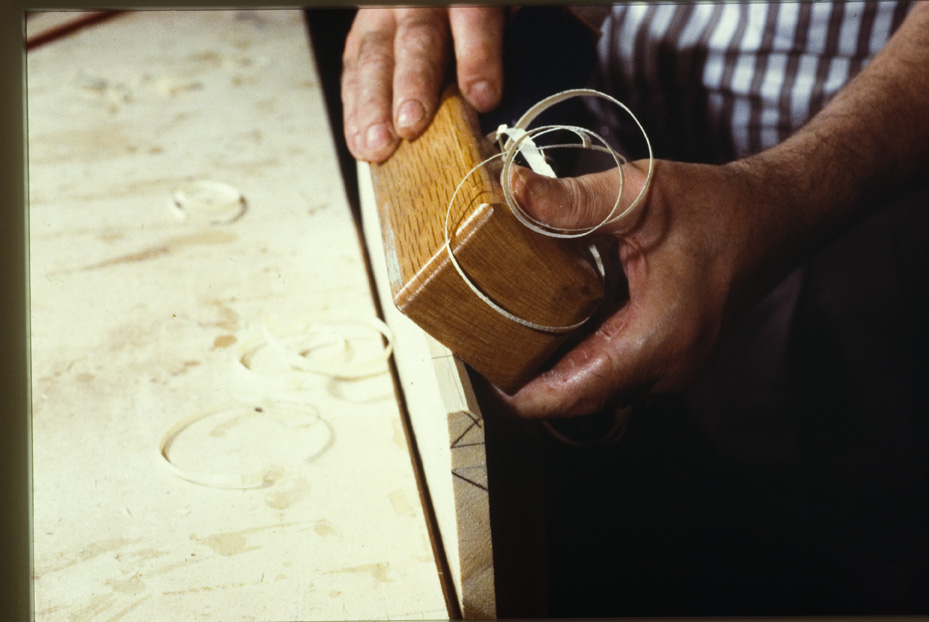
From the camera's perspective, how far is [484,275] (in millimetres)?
492

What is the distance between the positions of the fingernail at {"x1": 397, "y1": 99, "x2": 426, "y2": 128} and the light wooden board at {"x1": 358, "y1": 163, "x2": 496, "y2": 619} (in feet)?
0.64

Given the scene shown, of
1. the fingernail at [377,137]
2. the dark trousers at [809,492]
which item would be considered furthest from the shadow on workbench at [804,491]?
the fingernail at [377,137]

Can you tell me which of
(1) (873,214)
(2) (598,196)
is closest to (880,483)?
(1) (873,214)

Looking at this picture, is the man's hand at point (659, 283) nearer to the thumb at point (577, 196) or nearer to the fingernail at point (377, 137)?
the thumb at point (577, 196)

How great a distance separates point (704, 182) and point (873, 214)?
0.84ft

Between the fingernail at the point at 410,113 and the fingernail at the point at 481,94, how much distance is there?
59 mm

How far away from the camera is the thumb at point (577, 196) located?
1.61 ft

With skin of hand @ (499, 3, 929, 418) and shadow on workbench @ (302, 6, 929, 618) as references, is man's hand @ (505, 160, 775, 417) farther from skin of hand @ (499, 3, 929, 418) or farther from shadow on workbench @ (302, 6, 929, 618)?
shadow on workbench @ (302, 6, 929, 618)

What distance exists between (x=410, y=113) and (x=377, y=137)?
0.12 feet

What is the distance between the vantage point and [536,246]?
0.49 metres

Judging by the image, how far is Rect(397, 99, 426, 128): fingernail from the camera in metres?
0.66

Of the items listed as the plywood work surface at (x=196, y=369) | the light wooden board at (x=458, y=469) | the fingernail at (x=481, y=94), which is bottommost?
the plywood work surface at (x=196, y=369)

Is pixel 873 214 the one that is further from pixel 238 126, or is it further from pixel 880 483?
pixel 238 126

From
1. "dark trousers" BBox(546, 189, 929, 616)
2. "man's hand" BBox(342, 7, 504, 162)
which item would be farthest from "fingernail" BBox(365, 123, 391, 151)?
"dark trousers" BBox(546, 189, 929, 616)
